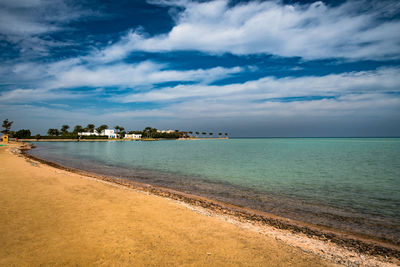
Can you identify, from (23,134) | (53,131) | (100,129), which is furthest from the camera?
(100,129)

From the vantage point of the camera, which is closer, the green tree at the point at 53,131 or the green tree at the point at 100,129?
the green tree at the point at 53,131

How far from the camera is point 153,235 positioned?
6.10 metres

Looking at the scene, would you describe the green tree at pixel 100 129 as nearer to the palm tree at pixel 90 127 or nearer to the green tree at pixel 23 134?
the palm tree at pixel 90 127

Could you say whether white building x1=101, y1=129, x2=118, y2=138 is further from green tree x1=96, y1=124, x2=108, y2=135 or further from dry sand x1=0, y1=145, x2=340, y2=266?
dry sand x1=0, y1=145, x2=340, y2=266

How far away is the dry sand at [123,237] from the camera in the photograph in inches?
190

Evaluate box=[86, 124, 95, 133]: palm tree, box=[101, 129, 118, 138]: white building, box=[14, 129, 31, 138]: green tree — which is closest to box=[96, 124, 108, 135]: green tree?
box=[101, 129, 118, 138]: white building

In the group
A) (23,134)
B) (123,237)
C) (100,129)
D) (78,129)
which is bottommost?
(123,237)

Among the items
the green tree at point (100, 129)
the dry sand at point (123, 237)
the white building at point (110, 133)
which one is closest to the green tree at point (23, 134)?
the green tree at point (100, 129)

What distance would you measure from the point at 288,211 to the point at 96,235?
8687 mm

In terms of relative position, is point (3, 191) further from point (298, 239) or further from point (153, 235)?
point (298, 239)

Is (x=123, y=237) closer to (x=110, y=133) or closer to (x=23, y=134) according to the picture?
(x=23, y=134)

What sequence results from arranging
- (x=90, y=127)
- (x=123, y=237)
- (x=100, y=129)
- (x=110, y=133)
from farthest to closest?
(x=110, y=133) < (x=100, y=129) < (x=90, y=127) < (x=123, y=237)

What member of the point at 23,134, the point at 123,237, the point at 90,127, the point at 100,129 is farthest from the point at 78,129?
the point at 123,237

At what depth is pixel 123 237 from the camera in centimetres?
583
